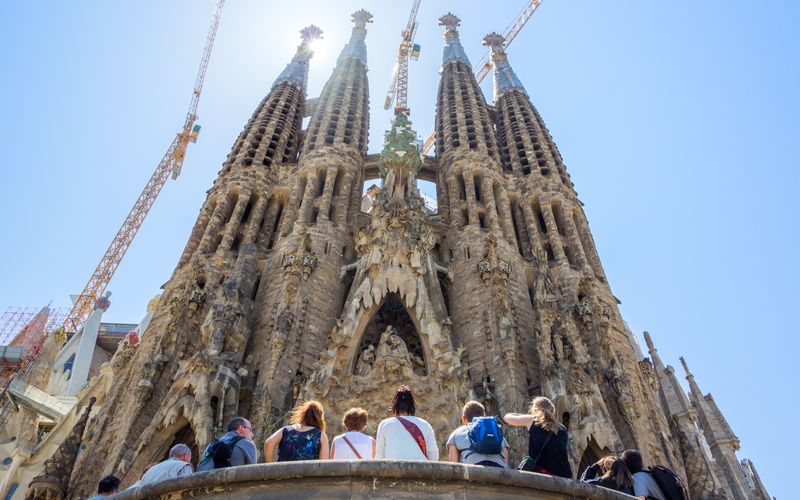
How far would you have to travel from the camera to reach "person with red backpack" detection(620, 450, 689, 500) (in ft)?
16.9

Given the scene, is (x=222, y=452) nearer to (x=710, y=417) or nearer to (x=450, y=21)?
(x=710, y=417)

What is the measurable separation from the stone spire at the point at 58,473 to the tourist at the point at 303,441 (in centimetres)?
1083

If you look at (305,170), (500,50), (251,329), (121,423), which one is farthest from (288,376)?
(500,50)

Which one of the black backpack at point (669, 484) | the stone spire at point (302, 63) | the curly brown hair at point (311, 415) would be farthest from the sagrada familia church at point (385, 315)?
the curly brown hair at point (311, 415)

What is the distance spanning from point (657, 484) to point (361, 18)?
37.5m

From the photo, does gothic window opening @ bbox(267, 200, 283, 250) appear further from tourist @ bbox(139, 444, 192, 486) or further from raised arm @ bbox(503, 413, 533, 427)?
raised arm @ bbox(503, 413, 533, 427)

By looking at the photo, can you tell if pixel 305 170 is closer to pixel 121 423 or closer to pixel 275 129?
pixel 275 129

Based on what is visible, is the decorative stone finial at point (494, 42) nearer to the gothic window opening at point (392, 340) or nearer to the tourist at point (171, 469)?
the gothic window opening at point (392, 340)

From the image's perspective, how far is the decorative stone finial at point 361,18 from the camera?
38.4 meters

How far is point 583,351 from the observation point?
16250mm

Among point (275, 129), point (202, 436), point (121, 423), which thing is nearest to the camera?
point (202, 436)

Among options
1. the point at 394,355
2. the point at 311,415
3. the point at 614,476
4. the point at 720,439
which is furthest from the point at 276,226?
the point at 720,439

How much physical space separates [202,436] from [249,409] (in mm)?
2407

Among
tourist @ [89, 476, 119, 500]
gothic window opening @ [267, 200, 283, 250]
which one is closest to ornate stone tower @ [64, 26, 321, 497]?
gothic window opening @ [267, 200, 283, 250]
